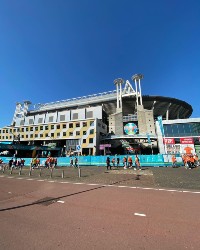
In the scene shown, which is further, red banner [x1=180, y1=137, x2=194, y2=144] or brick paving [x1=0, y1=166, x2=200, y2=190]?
red banner [x1=180, y1=137, x2=194, y2=144]

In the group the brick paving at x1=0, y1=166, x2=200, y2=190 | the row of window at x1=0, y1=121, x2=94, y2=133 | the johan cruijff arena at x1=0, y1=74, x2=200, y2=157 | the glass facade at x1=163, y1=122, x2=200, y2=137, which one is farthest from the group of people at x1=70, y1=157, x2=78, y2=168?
the row of window at x1=0, y1=121, x2=94, y2=133

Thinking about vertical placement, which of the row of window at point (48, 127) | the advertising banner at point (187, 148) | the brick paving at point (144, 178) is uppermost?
the row of window at point (48, 127)

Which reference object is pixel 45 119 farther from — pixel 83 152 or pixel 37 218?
pixel 37 218

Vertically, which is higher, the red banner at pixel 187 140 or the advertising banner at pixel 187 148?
the red banner at pixel 187 140

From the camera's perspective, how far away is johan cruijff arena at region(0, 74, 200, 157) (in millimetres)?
48844

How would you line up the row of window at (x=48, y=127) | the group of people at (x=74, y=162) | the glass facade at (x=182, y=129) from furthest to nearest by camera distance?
the row of window at (x=48, y=127) → the glass facade at (x=182, y=129) → the group of people at (x=74, y=162)

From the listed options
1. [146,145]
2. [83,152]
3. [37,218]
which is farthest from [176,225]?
[146,145]

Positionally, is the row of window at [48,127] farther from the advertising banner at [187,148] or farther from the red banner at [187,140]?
the advertising banner at [187,148]

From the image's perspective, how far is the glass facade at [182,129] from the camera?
4419 cm

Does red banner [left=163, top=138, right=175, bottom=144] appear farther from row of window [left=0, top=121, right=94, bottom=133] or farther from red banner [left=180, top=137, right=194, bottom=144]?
row of window [left=0, top=121, right=94, bottom=133]

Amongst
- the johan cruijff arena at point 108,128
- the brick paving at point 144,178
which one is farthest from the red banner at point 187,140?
the brick paving at point 144,178

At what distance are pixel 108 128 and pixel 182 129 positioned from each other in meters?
36.7

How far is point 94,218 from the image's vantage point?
4.88m

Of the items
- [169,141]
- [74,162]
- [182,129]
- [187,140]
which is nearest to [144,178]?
[74,162]
